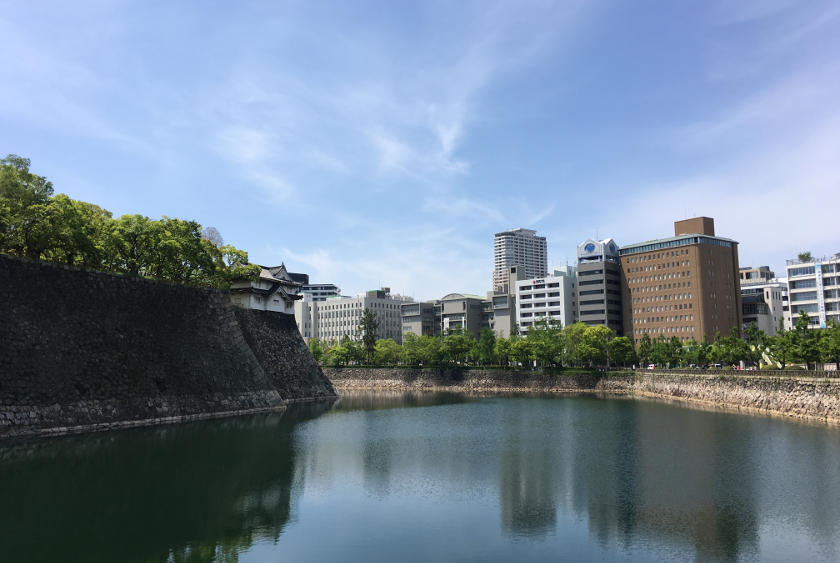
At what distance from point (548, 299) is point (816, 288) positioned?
2025 inches

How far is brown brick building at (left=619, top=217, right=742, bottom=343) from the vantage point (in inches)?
4392

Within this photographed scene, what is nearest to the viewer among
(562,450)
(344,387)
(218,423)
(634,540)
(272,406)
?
(634,540)

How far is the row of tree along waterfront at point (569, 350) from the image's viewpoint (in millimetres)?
74188

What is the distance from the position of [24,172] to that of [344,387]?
73.6 metres

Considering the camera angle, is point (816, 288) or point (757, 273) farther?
point (757, 273)

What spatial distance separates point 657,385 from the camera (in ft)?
256

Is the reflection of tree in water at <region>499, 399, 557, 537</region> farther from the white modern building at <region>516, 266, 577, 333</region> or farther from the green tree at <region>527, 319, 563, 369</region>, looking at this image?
the white modern building at <region>516, 266, 577, 333</region>

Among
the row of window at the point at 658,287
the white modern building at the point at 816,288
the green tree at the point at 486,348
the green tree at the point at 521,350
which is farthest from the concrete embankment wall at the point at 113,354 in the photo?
the white modern building at the point at 816,288

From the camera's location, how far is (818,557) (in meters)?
17.3

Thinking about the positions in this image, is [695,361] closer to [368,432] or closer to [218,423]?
[368,432]

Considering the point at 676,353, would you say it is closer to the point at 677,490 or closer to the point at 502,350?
the point at 502,350

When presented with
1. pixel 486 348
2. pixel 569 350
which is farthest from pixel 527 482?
pixel 486 348

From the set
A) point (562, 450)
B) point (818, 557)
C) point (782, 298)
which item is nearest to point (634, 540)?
point (818, 557)

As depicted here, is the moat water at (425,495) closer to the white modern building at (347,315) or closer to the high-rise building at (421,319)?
the high-rise building at (421,319)
